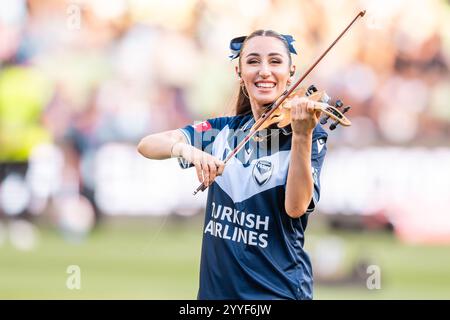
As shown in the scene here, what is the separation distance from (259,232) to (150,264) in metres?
7.75

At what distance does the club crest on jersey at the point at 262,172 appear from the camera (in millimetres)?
4188

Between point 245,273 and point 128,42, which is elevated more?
point 128,42

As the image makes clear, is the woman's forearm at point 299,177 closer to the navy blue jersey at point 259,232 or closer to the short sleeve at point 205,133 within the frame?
the navy blue jersey at point 259,232

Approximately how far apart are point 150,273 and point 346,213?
9.49 feet

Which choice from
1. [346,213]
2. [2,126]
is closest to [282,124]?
[346,213]

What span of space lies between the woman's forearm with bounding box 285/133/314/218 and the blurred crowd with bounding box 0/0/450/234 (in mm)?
8996

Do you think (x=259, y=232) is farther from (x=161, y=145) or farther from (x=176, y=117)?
(x=176, y=117)

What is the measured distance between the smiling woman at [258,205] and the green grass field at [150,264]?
508cm

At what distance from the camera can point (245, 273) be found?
164 inches

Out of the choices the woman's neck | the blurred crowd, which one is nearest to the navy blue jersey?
the woman's neck
